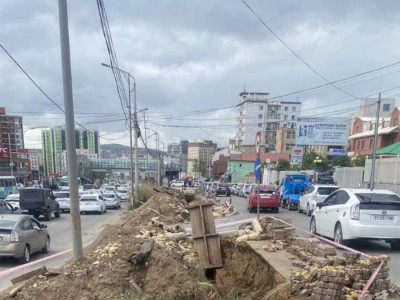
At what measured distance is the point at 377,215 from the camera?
30.9ft

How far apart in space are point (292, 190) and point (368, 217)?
16708 mm

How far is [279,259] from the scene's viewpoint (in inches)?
287

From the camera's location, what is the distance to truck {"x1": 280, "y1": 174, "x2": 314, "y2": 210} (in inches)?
978

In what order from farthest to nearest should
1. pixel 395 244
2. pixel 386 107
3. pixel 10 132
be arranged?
pixel 386 107
pixel 10 132
pixel 395 244

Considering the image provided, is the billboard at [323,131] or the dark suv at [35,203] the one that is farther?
the billboard at [323,131]

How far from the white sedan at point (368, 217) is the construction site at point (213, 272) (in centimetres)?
162

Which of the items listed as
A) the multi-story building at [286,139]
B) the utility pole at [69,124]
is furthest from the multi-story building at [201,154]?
the utility pole at [69,124]

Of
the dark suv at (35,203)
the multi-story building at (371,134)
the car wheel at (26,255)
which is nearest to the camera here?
the car wheel at (26,255)

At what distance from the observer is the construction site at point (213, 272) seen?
16.7ft

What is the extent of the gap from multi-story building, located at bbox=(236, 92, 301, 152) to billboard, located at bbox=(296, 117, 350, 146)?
57.0 meters

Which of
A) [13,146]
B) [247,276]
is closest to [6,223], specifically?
[247,276]

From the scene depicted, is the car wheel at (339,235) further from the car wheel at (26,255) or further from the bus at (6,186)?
the bus at (6,186)

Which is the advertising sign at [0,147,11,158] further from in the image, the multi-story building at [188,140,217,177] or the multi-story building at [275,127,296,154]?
the multi-story building at [188,140,217,177]

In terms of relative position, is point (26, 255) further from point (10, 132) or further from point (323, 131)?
point (10, 132)
